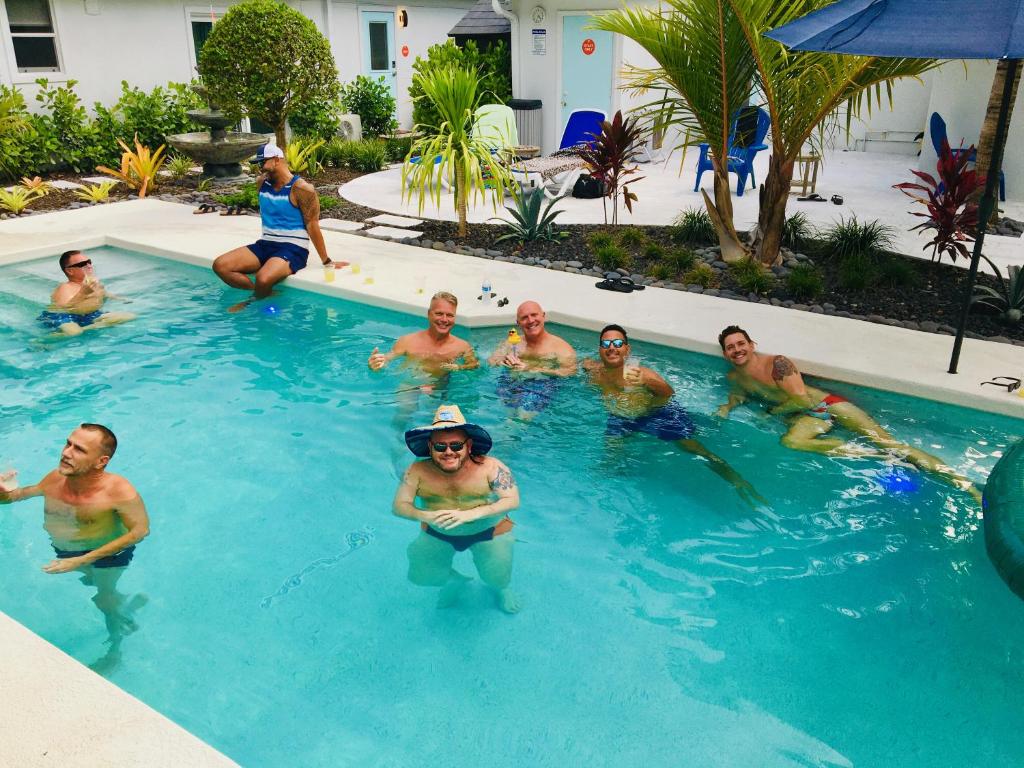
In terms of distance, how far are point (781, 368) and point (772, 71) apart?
3.20 meters

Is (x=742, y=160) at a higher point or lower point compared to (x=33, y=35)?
lower

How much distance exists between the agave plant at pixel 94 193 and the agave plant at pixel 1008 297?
11.7 meters

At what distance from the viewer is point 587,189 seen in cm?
1315

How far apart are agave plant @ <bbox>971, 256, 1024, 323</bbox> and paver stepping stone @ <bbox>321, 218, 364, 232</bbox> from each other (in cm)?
729

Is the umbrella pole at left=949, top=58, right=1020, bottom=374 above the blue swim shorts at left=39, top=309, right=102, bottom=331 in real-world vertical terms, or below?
above

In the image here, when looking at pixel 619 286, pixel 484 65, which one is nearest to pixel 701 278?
pixel 619 286

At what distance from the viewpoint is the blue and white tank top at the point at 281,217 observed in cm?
900

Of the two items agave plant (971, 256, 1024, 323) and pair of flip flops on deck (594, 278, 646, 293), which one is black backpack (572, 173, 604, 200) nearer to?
pair of flip flops on deck (594, 278, 646, 293)

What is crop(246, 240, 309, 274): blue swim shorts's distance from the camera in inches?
362

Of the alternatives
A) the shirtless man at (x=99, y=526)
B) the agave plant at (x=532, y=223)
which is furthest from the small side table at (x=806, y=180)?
the shirtless man at (x=99, y=526)

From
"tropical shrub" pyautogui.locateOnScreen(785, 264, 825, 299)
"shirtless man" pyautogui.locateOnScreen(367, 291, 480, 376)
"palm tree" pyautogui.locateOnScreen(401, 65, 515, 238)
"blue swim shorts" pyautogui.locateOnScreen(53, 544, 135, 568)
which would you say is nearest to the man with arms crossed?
"palm tree" pyautogui.locateOnScreen(401, 65, 515, 238)

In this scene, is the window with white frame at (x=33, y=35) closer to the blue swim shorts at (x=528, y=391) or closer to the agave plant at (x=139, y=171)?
the agave plant at (x=139, y=171)

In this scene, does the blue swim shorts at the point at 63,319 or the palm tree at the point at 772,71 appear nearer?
the palm tree at the point at 772,71

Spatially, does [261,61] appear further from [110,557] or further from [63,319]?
[110,557]
